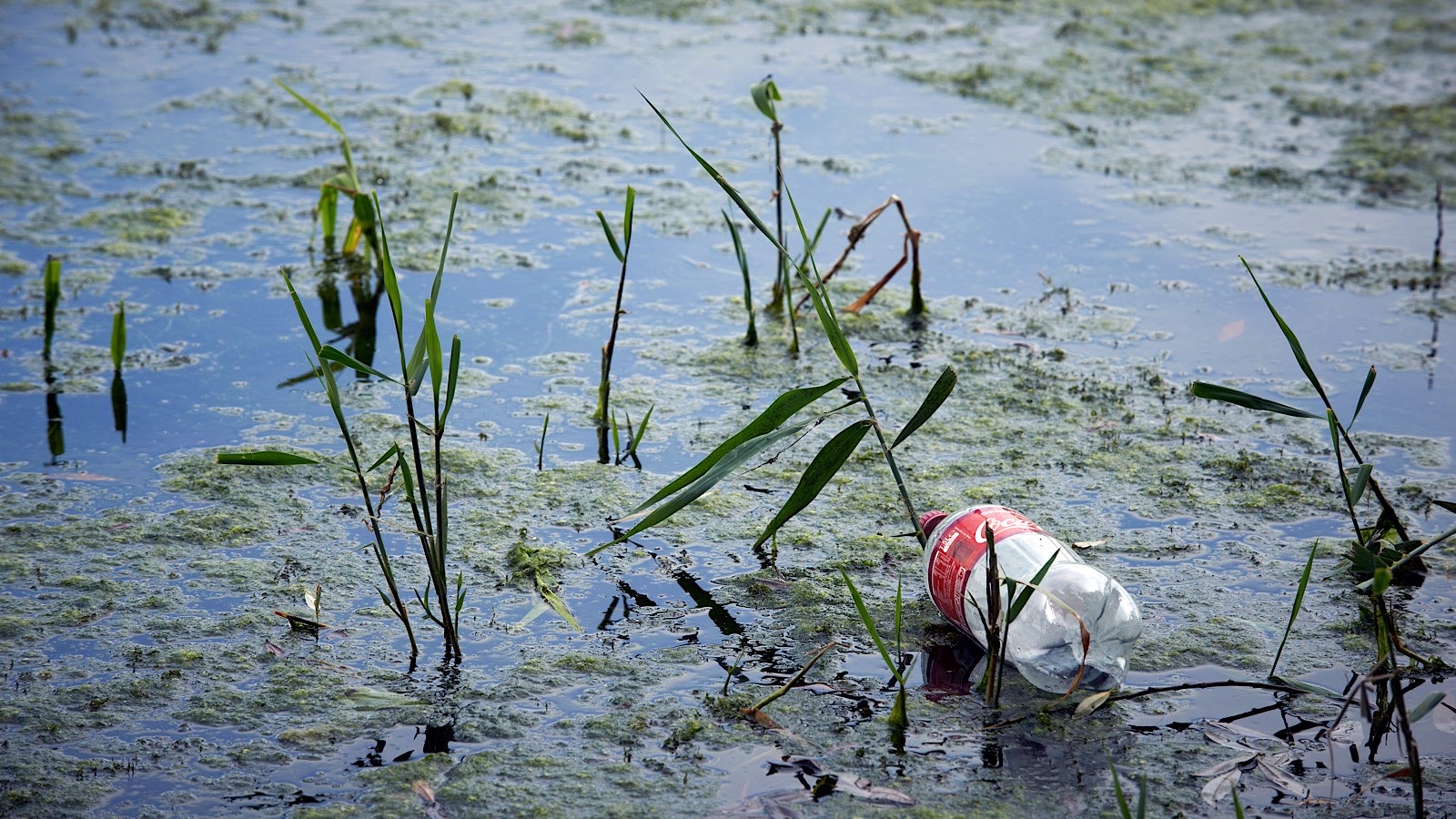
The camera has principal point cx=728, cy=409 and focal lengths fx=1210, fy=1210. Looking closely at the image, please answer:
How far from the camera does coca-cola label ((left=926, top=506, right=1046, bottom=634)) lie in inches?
76.1

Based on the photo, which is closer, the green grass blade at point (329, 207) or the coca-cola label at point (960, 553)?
the coca-cola label at point (960, 553)

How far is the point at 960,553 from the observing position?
6.39ft

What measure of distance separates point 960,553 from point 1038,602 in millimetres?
165

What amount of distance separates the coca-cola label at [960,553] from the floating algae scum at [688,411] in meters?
0.09

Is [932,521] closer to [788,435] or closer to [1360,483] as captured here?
[788,435]

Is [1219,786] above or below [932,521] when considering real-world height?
below

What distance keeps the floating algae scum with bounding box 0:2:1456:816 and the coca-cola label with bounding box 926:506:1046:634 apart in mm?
91

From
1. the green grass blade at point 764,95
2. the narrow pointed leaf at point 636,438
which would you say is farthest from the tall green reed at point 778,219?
the narrow pointed leaf at point 636,438

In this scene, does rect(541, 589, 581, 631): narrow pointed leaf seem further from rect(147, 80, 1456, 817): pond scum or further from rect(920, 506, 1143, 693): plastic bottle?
rect(920, 506, 1143, 693): plastic bottle

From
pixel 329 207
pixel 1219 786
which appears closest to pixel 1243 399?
pixel 1219 786

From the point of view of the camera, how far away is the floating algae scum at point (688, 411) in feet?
5.77

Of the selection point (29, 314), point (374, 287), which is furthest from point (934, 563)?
point (29, 314)

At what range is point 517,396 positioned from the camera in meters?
2.83

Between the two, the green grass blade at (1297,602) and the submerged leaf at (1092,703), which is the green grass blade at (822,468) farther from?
the green grass blade at (1297,602)
